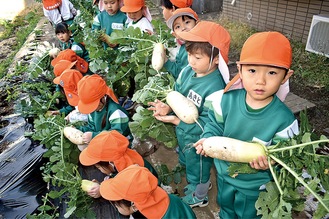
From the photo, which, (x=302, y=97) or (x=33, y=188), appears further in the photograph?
(x=302, y=97)

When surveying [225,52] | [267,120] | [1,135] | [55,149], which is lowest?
[1,135]

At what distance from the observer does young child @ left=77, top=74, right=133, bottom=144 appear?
117 inches

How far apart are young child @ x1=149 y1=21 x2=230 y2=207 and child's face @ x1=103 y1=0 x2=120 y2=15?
252 centimetres

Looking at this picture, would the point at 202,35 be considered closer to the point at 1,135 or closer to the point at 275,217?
the point at 275,217

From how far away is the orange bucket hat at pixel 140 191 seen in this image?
204 centimetres

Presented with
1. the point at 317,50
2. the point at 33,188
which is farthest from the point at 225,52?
the point at 317,50

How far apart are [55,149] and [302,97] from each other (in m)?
3.92

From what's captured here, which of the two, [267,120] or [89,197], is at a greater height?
[267,120]

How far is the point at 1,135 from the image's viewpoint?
4.15m

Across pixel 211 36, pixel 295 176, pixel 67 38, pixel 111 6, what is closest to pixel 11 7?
pixel 67 38

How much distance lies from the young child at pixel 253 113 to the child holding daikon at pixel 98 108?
1198 mm

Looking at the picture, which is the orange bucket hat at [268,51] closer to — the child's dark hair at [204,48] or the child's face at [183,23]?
the child's dark hair at [204,48]

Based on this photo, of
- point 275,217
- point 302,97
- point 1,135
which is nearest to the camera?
point 275,217

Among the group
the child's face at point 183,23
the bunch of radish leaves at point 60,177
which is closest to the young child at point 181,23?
the child's face at point 183,23
